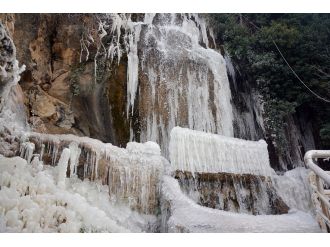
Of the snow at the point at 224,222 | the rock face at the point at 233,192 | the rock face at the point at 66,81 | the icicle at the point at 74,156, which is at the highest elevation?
the rock face at the point at 66,81

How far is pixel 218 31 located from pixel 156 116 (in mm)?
1813

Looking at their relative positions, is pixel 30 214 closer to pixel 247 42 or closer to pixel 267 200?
pixel 267 200

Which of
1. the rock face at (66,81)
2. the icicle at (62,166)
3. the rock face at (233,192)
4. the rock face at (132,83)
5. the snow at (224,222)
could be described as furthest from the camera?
the rock face at (132,83)

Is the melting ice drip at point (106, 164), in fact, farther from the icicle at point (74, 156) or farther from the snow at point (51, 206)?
the snow at point (51, 206)

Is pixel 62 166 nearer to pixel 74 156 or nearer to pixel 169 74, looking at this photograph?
pixel 74 156

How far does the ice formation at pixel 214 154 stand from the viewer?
452 cm

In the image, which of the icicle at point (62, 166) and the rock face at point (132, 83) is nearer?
the icicle at point (62, 166)

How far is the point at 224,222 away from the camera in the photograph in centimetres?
363

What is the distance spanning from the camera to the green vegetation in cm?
490

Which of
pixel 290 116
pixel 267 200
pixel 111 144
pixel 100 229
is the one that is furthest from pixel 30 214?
pixel 290 116

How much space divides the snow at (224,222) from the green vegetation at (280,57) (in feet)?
4.96

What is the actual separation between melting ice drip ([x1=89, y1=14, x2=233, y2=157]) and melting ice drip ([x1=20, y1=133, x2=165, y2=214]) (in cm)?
58

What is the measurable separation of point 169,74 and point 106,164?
176cm

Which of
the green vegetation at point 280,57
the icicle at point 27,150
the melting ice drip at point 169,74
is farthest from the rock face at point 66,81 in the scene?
the green vegetation at point 280,57
